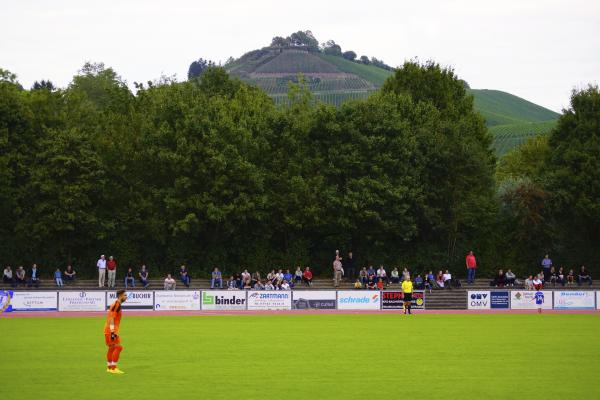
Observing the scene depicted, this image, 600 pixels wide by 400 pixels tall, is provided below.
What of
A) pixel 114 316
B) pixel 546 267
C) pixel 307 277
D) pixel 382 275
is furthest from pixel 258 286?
pixel 114 316

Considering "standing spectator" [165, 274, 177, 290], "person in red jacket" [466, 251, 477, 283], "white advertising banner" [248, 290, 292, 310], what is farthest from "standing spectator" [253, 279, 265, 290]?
"person in red jacket" [466, 251, 477, 283]

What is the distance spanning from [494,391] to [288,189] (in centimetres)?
4081

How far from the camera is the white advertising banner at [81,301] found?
4731 centimetres

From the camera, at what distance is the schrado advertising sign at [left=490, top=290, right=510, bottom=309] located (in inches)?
1966

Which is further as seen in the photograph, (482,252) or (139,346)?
(482,252)

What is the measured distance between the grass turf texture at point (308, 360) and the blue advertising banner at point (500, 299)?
36.5 feet

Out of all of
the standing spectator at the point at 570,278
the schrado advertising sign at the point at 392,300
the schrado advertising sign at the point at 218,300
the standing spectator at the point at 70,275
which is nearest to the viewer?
the schrado advertising sign at the point at 218,300

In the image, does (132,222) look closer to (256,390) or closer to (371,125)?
(371,125)

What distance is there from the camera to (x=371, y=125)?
2330 inches

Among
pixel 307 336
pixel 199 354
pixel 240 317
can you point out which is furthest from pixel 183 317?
pixel 199 354

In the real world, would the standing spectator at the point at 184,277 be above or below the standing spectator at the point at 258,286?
above

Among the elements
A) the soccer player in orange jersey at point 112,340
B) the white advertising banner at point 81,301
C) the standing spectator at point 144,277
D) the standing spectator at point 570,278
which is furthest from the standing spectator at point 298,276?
the soccer player in orange jersey at point 112,340

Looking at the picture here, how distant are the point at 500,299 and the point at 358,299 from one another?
311 inches

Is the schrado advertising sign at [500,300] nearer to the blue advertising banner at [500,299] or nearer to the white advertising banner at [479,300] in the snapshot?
the blue advertising banner at [500,299]
